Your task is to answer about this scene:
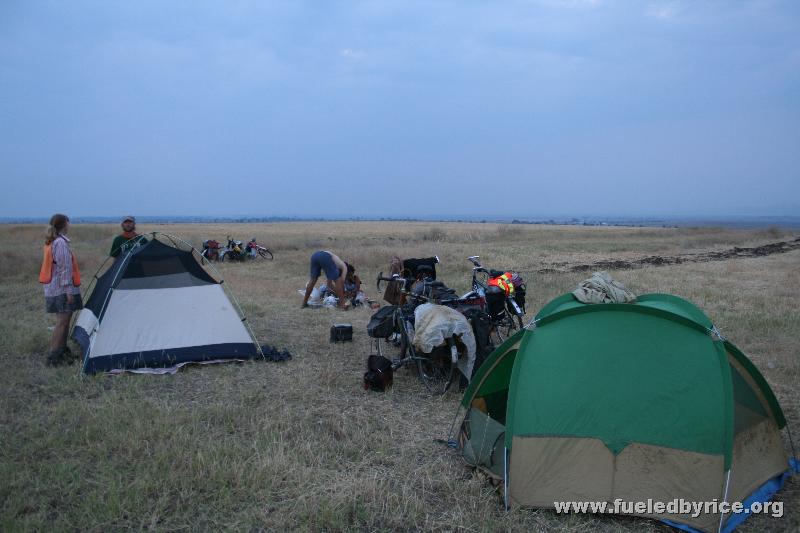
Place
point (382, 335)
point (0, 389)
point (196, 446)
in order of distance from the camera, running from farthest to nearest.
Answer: point (382, 335) < point (0, 389) < point (196, 446)

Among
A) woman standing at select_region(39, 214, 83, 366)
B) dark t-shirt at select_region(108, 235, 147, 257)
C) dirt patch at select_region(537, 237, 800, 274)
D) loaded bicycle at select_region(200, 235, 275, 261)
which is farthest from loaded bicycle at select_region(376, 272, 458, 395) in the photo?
loaded bicycle at select_region(200, 235, 275, 261)

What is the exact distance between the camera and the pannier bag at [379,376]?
6.32 m

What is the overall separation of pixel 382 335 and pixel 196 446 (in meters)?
2.81

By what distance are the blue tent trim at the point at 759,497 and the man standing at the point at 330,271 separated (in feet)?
25.9

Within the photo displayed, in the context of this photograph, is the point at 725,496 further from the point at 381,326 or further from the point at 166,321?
the point at 166,321

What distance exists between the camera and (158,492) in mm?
3990

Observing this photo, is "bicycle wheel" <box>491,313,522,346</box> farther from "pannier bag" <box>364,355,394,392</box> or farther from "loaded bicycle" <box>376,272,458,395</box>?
"pannier bag" <box>364,355,394,392</box>

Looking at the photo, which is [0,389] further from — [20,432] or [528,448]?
[528,448]

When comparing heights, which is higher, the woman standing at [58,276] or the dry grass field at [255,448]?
the woman standing at [58,276]

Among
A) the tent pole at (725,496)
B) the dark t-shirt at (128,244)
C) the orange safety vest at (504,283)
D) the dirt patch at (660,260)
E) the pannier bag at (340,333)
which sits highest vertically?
the dark t-shirt at (128,244)

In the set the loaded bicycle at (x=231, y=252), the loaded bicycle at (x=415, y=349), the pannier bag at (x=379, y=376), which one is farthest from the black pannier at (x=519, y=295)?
the loaded bicycle at (x=231, y=252)

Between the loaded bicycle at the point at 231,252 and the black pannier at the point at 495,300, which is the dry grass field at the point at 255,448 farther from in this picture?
the loaded bicycle at the point at 231,252

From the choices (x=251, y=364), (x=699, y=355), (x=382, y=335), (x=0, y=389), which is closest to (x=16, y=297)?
(x=0, y=389)

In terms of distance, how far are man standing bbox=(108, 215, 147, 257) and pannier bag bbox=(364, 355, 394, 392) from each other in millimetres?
3625
